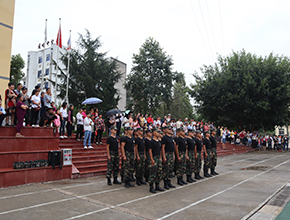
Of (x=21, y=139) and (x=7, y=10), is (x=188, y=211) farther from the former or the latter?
→ (x=7, y=10)

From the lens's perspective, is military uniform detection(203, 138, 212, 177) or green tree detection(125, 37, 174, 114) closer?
military uniform detection(203, 138, 212, 177)

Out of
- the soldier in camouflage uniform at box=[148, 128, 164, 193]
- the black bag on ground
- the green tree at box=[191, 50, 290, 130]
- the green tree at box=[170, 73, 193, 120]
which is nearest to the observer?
the soldier in camouflage uniform at box=[148, 128, 164, 193]

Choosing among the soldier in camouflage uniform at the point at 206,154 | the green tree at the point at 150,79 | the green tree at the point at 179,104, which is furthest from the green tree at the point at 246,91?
the soldier in camouflage uniform at the point at 206,154

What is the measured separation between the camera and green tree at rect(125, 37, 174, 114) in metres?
30.7

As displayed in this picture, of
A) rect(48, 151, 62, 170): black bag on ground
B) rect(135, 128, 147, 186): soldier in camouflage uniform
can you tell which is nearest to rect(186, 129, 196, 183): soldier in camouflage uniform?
rect(135, 128, 147, 186): soldier in camouflage uniform

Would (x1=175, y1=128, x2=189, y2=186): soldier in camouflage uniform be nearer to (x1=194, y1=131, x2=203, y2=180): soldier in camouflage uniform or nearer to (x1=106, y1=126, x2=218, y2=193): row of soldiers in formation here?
(x1=106, y1=126, x2=218, y2=193): row of soldiers in formation

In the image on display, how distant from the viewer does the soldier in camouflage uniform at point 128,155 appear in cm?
A: 778

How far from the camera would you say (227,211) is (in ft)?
17.9

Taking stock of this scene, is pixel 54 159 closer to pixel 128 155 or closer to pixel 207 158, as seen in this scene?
pixel 128 155

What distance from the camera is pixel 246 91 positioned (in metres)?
26.2

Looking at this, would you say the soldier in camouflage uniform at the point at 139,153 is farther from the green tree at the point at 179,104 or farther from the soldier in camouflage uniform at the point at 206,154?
the green tree at the point at 179,104

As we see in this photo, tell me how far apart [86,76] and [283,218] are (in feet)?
68.0

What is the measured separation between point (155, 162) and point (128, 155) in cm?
116

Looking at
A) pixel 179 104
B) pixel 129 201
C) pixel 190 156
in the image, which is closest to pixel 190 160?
pixel 190 156
